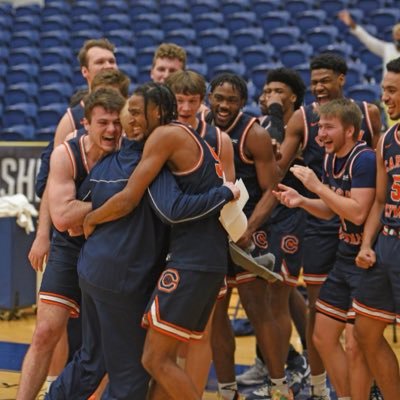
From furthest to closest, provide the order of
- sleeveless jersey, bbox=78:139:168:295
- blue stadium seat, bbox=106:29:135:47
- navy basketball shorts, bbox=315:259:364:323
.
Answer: blue stadium seat, bbox=106:29:135:47 → navy basketball shorts, bbox=315:259:364:323 → sleeveless jersey, bbox=78:139:168:295

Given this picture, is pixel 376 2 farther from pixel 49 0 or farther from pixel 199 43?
pixel 49 0

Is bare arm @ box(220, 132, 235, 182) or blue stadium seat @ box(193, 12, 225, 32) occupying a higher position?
blue stadium seat @ box(193, 12, 225, 32)

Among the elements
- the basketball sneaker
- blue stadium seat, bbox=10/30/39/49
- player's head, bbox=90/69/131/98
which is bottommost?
the basketball sneaker

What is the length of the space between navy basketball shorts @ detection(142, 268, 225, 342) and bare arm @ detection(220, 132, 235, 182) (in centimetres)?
95

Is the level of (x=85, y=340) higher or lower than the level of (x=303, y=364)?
higher

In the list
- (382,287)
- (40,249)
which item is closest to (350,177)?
(382,287)

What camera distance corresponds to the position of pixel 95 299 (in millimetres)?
4375

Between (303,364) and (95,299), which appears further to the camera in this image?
(303,364)

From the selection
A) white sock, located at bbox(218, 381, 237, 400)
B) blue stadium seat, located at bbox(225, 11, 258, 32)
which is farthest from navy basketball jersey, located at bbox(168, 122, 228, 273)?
blue stadium seat, located at bbox(225, 11, 258, 32)

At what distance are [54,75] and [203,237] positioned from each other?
10.2 meters

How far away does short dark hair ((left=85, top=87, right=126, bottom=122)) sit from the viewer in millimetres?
4750

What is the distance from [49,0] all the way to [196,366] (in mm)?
13505

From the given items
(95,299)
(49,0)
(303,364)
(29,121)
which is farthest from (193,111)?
(49,0)

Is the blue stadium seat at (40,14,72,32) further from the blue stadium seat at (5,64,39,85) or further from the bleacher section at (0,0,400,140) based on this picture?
the blue stadium seat at (5,64,39,85)
